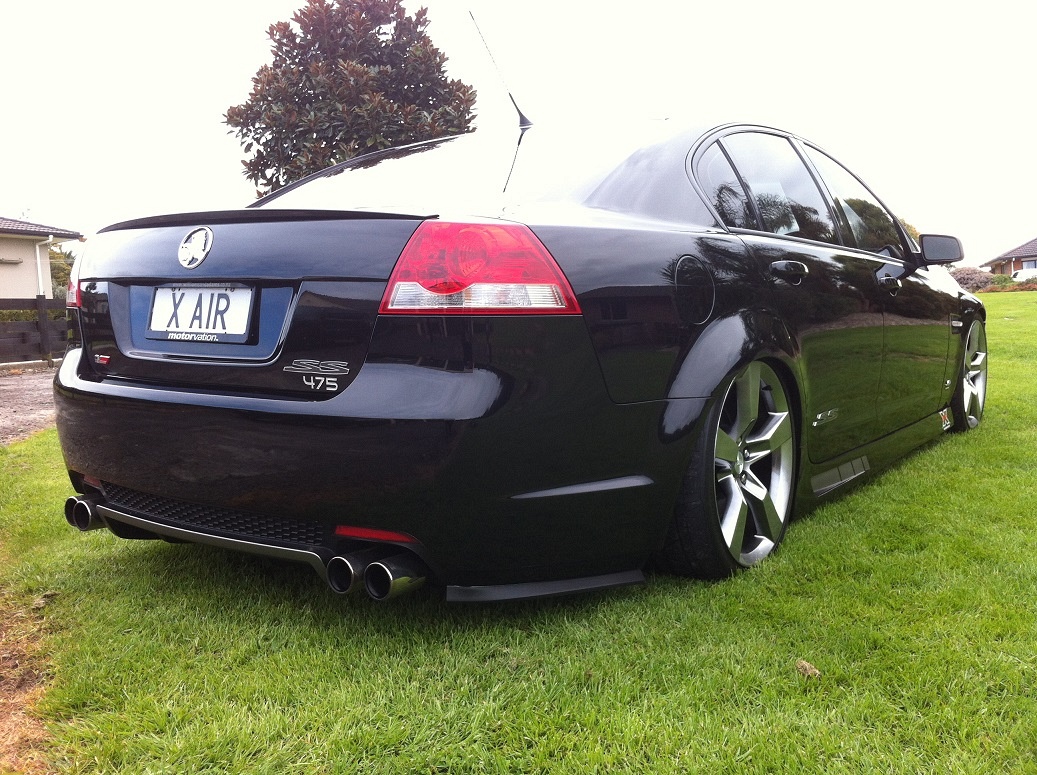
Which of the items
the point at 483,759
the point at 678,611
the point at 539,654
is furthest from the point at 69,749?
the point at 678,611

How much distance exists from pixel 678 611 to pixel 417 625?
0.72 m

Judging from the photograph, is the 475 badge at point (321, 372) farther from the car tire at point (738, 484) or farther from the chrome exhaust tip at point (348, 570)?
the car tire at point (738, 484)

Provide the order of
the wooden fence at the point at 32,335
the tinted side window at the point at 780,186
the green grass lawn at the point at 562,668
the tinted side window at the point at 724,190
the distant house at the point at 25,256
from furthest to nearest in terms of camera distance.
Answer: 1. the distant house at the point at 25,256
2. the wooden fence at the point at 32,335
3. the tinted side window at the point at 780,186
4. the tinted side window at the point at 724,190
5. the green grass lawn at the point at 562,668

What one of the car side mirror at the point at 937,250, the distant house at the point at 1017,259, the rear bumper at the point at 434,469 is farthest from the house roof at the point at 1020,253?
the rear bumper at the point at 434,469

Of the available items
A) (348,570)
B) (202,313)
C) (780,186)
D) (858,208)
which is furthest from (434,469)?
(858,208)

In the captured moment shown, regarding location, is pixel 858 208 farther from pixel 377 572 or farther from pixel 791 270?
pixel 377 572

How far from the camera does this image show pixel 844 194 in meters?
3.99

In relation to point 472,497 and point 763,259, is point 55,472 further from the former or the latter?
point 763,259

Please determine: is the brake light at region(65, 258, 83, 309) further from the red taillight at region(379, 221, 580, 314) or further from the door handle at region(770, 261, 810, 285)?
the door handle at region(770, 261, 810, 285)

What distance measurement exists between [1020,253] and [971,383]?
84.4 meters

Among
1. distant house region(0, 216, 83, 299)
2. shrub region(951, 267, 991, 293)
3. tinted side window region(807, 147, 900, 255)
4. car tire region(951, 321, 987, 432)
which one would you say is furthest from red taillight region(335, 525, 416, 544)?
shrub region(951, 267, 991, 293)

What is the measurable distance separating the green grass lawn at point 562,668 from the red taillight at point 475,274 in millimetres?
878

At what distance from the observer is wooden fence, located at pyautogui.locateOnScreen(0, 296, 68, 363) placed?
13266 mm

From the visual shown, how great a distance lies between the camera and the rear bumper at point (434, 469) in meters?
2.09
